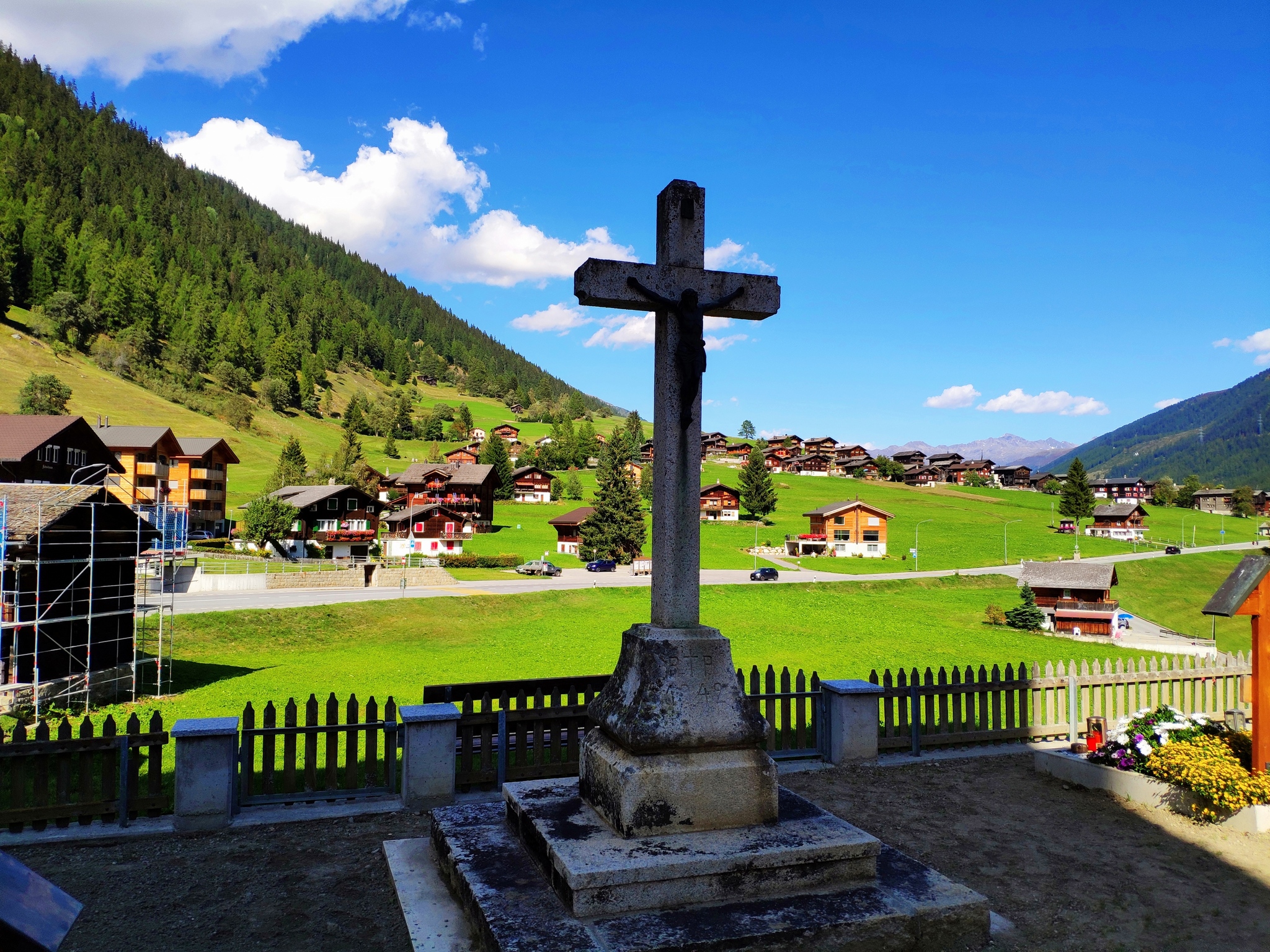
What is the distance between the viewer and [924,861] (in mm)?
7207

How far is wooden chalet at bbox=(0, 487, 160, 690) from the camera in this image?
1970 centimetres

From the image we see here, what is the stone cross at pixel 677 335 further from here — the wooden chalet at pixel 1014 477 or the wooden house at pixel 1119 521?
the wooden chalet at pixel 1014 477

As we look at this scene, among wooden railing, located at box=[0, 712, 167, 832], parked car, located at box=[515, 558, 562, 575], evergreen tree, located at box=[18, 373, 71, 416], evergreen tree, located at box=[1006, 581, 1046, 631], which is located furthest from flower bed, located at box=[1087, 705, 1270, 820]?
evergreen tree, located at box=[18, 373, 71, 416]

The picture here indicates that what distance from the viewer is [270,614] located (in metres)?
34.6

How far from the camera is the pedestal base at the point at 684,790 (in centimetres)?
565

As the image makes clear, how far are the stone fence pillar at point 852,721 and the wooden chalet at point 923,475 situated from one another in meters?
140

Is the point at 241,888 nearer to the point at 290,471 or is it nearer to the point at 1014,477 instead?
the point at 290,471

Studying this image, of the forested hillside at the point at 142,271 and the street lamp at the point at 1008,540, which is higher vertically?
the forested hillside at the point at 142,271

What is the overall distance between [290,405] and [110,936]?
489 feet

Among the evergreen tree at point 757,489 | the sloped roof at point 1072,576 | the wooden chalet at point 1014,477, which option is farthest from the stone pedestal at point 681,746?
the wooden chalet at point 1014,477

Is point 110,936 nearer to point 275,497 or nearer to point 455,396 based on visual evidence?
point 275,497

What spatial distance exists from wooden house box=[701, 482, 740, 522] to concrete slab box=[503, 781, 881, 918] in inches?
3641

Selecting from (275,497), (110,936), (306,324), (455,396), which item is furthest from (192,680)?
(455,396)

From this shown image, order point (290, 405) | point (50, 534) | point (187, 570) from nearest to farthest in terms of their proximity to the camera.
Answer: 1. point (50, 534)
2. point (187, 570)
3. point (290, 405)
